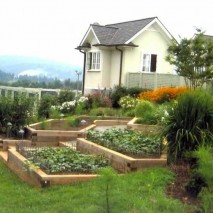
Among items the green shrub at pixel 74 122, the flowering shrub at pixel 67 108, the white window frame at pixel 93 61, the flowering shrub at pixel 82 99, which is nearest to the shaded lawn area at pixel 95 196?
the green shrub at pixel 74 122

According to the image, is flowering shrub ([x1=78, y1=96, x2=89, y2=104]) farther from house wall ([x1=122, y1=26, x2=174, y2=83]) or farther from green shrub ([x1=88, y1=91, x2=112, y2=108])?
house wall ([x1=122, y1=26, x2=174, y2=83])

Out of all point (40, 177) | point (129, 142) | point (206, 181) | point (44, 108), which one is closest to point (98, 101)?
point (44, 108)

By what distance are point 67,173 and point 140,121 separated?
22.6ft

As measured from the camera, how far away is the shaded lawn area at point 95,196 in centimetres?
619

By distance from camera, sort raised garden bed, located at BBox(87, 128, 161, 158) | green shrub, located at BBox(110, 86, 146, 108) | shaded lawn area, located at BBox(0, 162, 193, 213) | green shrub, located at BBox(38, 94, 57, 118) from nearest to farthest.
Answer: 1. shaded lawn area, located at BBox(0, 162, 193, 213)
2. raised garden bed, located at BBox(87, 128, 161, 158)
3. green shrub, located at BBox(38, 94, 57, 118)
4. green shrub, located at BBox(110, 86, 146, 108)

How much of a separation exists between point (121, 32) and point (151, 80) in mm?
5580

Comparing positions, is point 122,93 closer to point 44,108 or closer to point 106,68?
point 106,68

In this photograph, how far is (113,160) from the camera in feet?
32.5

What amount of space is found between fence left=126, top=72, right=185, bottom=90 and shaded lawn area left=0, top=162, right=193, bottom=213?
20814mm

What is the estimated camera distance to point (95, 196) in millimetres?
7148

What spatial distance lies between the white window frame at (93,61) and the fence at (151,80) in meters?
3.84

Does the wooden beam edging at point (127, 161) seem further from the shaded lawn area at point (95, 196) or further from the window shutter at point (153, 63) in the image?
the window shutter at point (153, 63)

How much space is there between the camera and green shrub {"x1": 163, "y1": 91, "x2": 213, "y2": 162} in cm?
940

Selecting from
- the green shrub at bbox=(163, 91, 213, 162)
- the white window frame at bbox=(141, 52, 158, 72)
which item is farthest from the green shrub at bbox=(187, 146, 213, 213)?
the white window frame at bbox=(141, 52, 158, 72)
